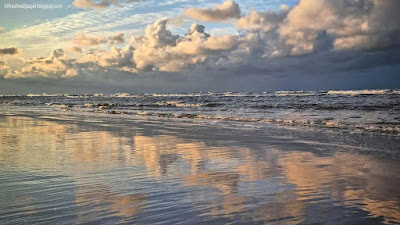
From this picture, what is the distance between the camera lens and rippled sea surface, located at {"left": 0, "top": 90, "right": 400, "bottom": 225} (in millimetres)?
4266

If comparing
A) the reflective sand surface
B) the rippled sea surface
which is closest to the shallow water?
the reflective sand surface

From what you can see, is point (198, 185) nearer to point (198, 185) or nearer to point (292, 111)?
point (198, 185)

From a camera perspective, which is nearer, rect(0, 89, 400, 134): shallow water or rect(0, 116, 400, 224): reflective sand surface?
rect(0, 116, 400, 224): reflective sand surface

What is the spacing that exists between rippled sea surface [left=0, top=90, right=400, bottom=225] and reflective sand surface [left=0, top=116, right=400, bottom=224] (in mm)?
13

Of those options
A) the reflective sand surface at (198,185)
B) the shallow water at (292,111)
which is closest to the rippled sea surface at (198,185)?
the reflective sand surface at (198,185)

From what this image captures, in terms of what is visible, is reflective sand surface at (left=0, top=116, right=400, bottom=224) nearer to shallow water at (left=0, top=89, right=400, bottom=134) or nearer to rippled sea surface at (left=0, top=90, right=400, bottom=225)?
rippled sea surface at (left=0, top=90, right=400, bottom=225)

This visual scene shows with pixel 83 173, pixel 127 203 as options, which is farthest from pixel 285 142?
pixel 127 203

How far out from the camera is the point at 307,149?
34.0ft

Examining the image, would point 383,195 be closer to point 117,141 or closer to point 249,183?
point 249,183

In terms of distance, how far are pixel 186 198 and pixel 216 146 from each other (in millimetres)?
5998

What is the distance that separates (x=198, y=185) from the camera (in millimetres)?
5785

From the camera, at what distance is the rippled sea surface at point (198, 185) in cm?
427

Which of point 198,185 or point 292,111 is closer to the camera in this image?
point 198,185

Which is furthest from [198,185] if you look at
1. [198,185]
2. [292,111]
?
[292,111]
